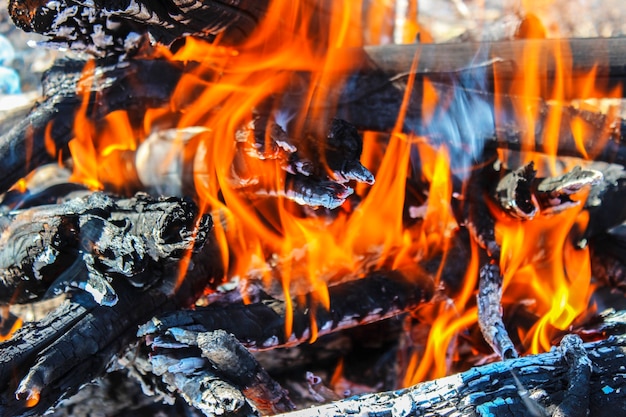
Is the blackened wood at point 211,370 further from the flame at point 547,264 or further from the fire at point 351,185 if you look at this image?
the flame at point 547,264

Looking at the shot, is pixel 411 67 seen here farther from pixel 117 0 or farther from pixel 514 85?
pixel 117 0

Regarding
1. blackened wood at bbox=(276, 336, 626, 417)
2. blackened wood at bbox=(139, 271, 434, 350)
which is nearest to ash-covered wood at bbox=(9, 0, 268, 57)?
blackened wood at bbox=(139, 271, 434, 350)

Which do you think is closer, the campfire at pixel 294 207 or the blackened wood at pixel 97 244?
the blackened wood at pixel 97 244

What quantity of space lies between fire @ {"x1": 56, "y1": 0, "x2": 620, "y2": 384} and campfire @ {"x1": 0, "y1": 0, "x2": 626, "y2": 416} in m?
0.01

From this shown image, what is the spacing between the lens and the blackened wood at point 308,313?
6.97 feet

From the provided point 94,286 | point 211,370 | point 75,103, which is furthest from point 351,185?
point 75,103

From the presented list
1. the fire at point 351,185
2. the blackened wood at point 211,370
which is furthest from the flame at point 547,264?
the blackened wood at point 211,370

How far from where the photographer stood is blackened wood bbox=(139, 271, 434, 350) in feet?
6.97

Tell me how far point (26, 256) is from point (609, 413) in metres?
2.04

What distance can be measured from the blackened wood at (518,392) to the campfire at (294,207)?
0.13 m

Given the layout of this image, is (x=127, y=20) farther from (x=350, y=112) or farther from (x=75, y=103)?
(x=350, y=112)

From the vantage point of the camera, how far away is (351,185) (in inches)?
102

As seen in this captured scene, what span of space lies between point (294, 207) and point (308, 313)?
543 mm

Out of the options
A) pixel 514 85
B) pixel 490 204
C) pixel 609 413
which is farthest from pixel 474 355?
pixel 514 85
